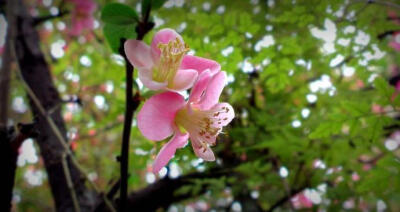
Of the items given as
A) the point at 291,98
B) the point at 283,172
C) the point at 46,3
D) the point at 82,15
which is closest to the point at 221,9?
the point at 291,98

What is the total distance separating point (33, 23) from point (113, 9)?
1.18 meters

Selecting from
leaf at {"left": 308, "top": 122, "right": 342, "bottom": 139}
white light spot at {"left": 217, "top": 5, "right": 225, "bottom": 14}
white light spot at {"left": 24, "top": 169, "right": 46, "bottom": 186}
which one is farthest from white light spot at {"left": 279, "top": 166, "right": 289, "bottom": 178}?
white light spot at {"left": 24, "top": 169, "right": 46, "bottom": 186}

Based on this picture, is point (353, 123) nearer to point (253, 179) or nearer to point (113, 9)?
point (253, 179)

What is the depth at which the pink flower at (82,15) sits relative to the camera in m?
1.79

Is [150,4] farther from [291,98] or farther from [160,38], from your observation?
[291,98]

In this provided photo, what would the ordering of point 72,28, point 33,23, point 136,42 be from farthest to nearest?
1. point 72,28
2. point 33,23
3. point 136,42

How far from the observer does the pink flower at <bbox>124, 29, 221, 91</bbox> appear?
55cm

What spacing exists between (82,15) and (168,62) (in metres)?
1.43

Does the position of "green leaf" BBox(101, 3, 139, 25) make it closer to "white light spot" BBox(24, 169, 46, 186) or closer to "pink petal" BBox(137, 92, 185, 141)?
"pink petal" BBox(137, 92, 185, 141)

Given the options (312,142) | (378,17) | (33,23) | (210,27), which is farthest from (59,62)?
(378,17)

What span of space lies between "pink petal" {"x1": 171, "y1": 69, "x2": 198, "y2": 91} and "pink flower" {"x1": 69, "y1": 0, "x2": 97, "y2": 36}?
1.44m

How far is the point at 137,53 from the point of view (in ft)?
1.80

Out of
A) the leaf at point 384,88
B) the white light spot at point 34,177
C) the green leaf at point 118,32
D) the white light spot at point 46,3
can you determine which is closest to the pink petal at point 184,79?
the green leaf at point 118,32

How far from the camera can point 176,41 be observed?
60 cm
